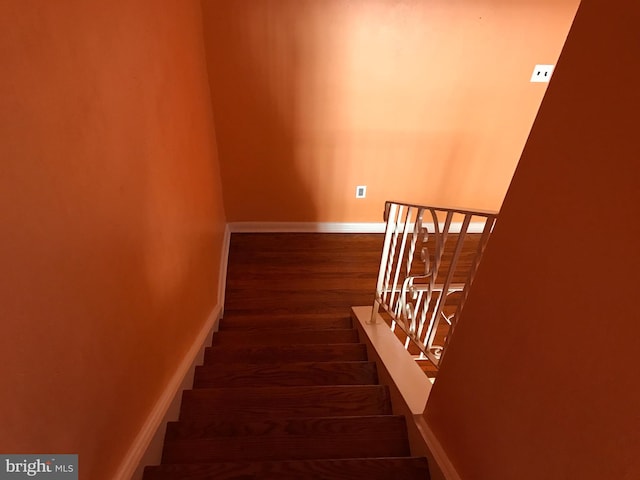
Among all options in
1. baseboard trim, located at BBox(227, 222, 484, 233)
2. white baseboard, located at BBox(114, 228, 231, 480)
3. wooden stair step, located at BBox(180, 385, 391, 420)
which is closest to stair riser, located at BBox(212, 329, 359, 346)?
white baseboard, located at BBox(114, 228, 231, 480)

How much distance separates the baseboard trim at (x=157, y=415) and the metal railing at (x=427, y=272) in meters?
1.02

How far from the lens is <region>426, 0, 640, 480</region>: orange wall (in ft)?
2.08

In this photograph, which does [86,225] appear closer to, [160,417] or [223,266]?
[160,417]

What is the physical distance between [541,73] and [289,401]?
2968mm

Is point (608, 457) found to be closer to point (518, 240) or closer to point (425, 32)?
point (518, 240)

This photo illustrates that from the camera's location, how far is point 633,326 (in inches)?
24.2

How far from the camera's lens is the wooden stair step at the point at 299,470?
1256mm

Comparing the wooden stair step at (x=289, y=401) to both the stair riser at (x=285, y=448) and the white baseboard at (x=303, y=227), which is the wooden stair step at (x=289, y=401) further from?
the white baseboard at (x=303, y=227)

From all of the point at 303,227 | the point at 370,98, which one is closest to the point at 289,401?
the point at 303,227

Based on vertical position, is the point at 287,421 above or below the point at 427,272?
below

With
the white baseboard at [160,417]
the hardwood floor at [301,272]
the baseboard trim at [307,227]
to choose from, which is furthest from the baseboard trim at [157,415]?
the baseboard trim at [307,227]

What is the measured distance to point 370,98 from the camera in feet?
10.2

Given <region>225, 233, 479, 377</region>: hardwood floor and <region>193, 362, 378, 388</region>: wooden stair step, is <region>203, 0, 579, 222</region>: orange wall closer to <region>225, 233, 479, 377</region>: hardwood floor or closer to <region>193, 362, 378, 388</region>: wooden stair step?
<region>225, 233, 479, 377</region>: hardwood floor

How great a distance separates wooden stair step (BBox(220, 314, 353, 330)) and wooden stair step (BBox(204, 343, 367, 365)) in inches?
18.2
